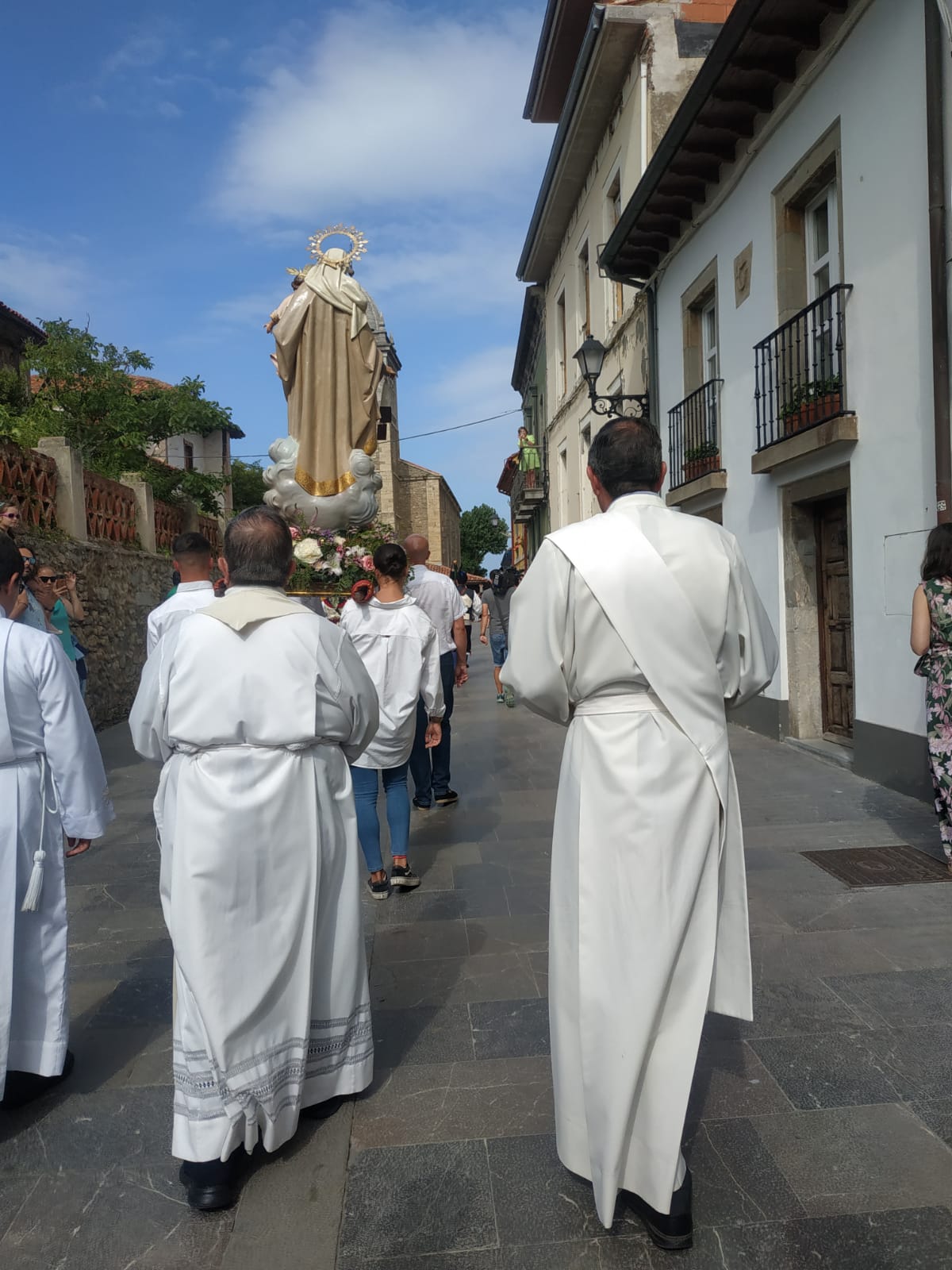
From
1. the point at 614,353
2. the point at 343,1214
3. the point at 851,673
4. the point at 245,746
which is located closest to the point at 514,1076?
the point at 343,1214

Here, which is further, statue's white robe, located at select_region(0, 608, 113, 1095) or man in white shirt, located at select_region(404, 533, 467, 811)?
man in white shirt, located at select_region(404, 533, 467, 811)

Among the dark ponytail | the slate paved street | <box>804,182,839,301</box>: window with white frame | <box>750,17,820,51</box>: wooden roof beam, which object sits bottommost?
the slate paved street

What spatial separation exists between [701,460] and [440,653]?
5.95 meters

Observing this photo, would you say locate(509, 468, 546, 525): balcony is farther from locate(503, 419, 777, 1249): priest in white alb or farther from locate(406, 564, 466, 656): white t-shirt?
locate(503, 419, 777, 1249): priest in white alb

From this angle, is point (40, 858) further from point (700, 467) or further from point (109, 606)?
point (109, 606)

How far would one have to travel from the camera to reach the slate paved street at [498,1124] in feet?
7.55

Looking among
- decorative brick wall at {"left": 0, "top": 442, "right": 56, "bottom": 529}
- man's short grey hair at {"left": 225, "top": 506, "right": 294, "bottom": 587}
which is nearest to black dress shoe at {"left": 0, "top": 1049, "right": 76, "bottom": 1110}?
man's short grey hair at {"left": 225, "top": 506, "right": 294, "bottom": 587}

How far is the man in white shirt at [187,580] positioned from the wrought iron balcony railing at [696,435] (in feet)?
23.1

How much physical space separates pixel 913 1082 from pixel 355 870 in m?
1.83

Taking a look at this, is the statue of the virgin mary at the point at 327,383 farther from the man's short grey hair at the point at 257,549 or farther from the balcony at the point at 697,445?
the man's short grey hair at the point at 257,549

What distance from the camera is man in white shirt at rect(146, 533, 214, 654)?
5141mm

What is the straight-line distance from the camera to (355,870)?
2.85m

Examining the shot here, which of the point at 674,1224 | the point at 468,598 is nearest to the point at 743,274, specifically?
the point at 674,1224

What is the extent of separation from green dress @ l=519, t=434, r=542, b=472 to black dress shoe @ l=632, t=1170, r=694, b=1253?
24510mm
